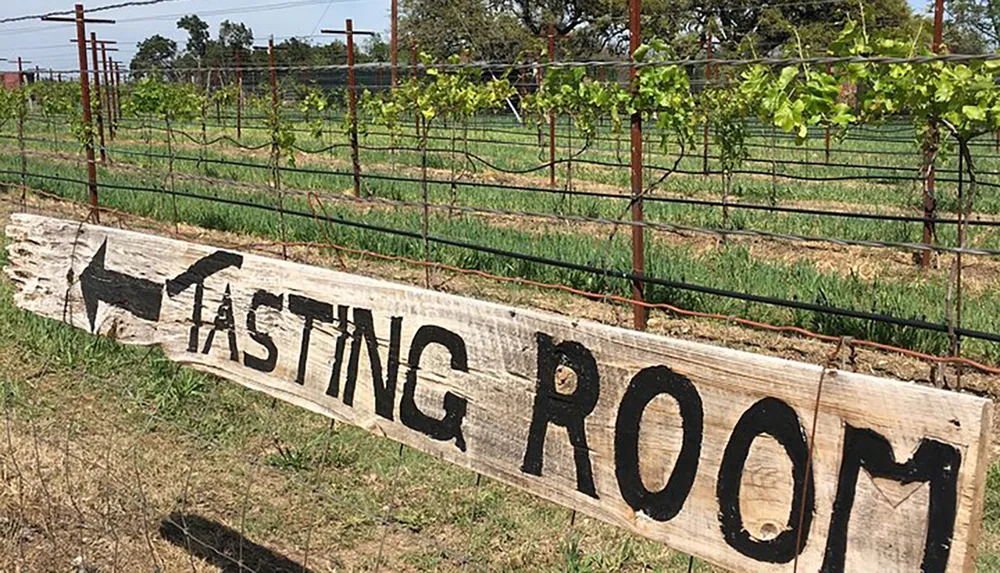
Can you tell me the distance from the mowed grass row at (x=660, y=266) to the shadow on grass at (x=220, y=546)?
2.62 metres

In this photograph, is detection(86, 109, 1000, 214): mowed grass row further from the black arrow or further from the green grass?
the black arrow

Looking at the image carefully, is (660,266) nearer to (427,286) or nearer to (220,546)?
(427,286)

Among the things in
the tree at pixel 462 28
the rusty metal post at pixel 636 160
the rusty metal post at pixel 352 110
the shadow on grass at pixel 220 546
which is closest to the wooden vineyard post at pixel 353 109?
the rusty metal post at pixel 352 110

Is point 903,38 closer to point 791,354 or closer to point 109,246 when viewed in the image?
point 791,354

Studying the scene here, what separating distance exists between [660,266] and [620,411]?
5.29 m

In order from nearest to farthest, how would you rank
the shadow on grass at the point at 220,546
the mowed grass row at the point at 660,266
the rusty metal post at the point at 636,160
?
the shadow on grass at the point at 220,546
the rusty metal post at the point at 636,160
the mowed grass row at the point at 660,266

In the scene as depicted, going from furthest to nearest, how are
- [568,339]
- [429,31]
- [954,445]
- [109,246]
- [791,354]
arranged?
[429,31], [791,354], [109,246], [568,339], [954,445]

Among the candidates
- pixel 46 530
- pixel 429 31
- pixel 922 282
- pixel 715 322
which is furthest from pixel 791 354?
pixel 429 31

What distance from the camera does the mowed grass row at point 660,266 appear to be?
6.04 m

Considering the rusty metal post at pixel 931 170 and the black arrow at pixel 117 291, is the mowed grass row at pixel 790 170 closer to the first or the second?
the rusty metal post at pixel 931 170

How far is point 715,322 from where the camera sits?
6.45m

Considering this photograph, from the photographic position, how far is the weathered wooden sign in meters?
1.35

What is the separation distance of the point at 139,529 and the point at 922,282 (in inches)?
218

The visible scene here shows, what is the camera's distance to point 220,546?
3.44 m
